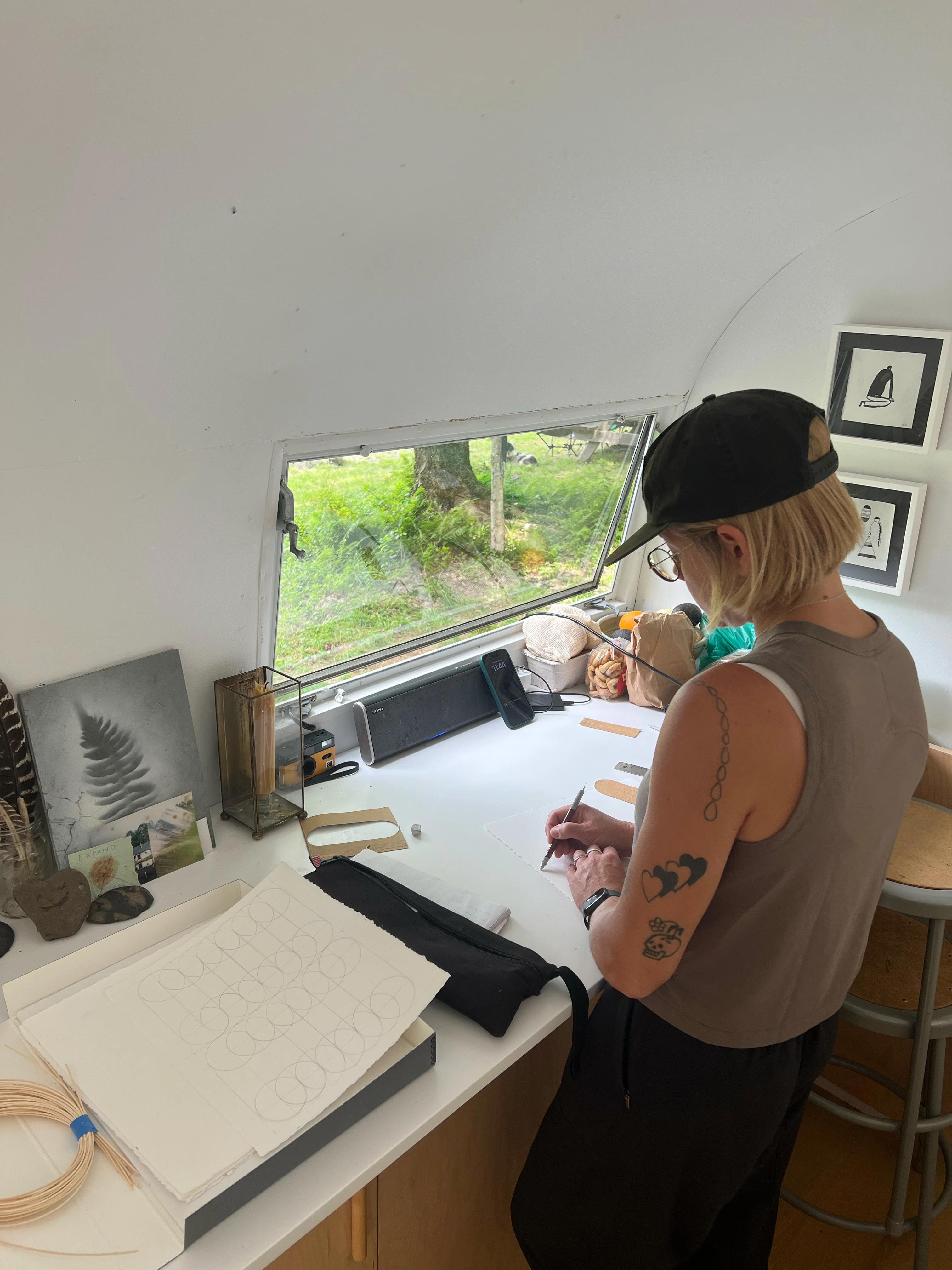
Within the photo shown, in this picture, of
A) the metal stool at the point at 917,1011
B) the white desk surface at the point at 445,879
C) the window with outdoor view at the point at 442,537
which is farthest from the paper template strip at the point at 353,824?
the metal stool at the point at 917,1011

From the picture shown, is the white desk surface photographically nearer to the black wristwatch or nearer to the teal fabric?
the black wristwatch

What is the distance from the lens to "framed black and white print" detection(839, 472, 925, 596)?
7.13 ft

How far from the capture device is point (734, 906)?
1.12 m

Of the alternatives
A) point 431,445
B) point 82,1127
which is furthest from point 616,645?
point 82,1127

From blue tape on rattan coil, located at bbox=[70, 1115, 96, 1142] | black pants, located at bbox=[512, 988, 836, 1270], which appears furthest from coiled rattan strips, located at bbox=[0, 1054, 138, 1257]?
black pants, located at bbox=[512, 988, 836, 1270]

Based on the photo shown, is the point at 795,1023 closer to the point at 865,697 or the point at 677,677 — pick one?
the point at 865,697

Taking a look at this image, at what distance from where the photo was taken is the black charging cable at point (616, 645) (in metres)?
2.32

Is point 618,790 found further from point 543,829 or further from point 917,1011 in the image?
point 917,1011

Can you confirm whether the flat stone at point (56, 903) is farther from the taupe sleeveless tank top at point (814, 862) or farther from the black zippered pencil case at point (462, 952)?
the taupe sleeveless tank top at point (814, 862)

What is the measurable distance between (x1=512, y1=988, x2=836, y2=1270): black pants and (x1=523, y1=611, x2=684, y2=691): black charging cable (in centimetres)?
110

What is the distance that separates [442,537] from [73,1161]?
1610 mm

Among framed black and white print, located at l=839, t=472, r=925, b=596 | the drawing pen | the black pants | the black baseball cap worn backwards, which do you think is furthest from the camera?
framed black and white print, located at l=839, t=472, r=925, b=596

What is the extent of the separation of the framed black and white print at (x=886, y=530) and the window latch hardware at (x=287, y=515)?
1.33m

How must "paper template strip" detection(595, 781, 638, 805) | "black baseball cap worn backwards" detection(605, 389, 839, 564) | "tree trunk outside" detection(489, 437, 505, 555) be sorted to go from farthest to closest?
"tree trunk outside" detection(489, 437, 505, 555)
"paper template strip" detection(595, 781, 638, 805)
"black baseball cap worn backwards" detection(605, 389, 839, 564)
